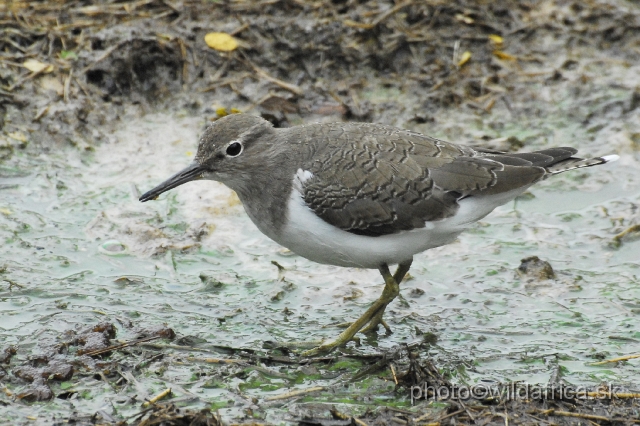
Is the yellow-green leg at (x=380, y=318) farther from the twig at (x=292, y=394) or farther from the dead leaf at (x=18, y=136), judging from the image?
the dead leaf at (x=18, y=136)

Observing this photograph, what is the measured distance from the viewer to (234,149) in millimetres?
7211

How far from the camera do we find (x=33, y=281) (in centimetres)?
780

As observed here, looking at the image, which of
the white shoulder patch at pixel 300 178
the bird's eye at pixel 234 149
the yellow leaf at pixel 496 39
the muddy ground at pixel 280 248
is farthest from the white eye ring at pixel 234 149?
the yellow leaf at pixel 496 39

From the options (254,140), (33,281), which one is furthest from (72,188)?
(254,140)

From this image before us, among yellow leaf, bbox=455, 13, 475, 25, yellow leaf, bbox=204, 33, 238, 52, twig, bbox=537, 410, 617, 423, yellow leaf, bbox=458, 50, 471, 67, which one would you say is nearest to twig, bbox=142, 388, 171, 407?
twig, bbox=537, 410, 617, 423

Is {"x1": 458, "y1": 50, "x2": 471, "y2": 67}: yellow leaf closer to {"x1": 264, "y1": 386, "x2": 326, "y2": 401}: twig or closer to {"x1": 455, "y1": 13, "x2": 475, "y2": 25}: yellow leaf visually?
{"x1": 455, "y1": 13, "x2": 475, "y2": 25}: yellow leaf

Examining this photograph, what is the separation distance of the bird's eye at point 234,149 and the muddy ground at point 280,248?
1.46 metres

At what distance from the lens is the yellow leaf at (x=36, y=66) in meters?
10.3

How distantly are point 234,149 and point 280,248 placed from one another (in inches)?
72.6

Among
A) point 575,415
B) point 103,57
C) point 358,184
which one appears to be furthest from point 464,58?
point 575,415

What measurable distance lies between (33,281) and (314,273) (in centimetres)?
270

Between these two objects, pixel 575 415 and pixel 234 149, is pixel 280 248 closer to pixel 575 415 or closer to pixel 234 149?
pixel 234 149

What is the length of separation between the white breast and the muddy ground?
806mm

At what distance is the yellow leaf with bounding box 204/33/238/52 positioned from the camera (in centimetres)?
1088
